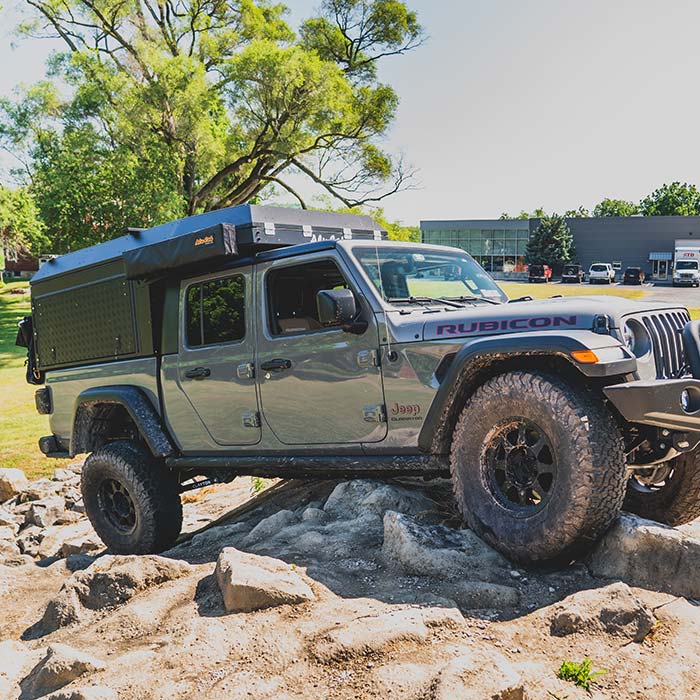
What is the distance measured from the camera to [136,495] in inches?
233

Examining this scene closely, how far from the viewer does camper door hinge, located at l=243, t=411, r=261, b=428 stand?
17.7ft

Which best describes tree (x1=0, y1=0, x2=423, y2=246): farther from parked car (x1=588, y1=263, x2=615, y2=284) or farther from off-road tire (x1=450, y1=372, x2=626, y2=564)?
parked car (x1=588, y1=263, x2=615, y2=284)

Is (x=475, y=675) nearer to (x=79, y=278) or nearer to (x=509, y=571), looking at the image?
(x=509, y=571)

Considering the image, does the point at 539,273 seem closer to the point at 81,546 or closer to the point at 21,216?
the point at 21,216

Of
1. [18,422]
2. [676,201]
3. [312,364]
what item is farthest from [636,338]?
[676,201]

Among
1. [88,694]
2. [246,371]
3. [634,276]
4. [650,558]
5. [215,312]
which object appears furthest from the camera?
[634,276]

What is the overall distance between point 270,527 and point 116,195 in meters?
21.0

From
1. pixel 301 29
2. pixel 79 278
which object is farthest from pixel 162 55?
pixel 79 278

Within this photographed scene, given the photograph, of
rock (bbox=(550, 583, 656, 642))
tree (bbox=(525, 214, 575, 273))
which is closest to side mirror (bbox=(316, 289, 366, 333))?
rock (bbox=(550, 583, 656, 642))

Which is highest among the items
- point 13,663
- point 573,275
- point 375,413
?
point 573,275

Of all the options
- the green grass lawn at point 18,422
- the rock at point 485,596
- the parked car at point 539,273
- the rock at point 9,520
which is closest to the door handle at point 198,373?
the rock at point 485,596

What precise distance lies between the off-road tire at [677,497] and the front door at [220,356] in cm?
272

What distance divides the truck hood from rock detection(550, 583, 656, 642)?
54.9 inches

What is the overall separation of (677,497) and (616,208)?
418 feet
